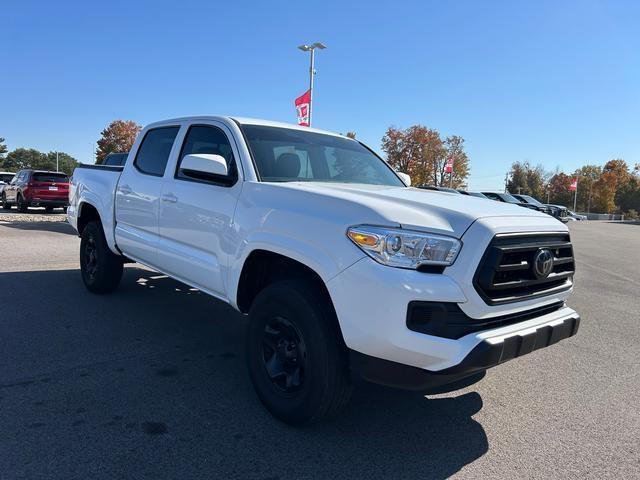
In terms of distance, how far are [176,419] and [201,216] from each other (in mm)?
1533

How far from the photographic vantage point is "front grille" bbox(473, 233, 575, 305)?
2562 millimetres

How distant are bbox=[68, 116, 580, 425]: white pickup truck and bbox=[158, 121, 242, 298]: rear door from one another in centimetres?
2

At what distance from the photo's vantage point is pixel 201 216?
3834 millimetres

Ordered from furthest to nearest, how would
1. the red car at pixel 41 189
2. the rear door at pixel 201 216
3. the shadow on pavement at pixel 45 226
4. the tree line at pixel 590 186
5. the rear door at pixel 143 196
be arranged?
the tree line at pixel 590 186
the red car at pixel 41 189
the shadow on pavement at pixel 45 226
the rear door at pixel 143 196
the rear door at pixel 201 216

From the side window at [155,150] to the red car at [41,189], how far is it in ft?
52.3

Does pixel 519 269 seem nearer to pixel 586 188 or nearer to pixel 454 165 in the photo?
pixel 454 165

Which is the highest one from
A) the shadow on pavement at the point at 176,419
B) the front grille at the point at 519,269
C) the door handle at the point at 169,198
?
the door handle at the point at 169,198

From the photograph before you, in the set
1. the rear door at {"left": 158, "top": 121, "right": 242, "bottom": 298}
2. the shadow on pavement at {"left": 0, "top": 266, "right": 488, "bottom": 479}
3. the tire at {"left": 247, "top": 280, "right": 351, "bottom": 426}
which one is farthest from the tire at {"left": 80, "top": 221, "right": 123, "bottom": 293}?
the tire at {"left": 247, "top": 280, "right": 351, "bottom": 426}

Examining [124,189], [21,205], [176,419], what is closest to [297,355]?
[176,419]

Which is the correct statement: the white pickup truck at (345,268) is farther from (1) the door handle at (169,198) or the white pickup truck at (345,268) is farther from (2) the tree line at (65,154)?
(2) the tree line at (65,154)

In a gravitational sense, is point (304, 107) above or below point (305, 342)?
above

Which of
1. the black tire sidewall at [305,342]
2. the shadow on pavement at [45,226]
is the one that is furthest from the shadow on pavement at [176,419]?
the shadow on pavement at [45,226]

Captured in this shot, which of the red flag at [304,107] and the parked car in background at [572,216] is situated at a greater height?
the red flag at [304,107]

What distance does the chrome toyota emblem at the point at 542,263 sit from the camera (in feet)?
9.30
